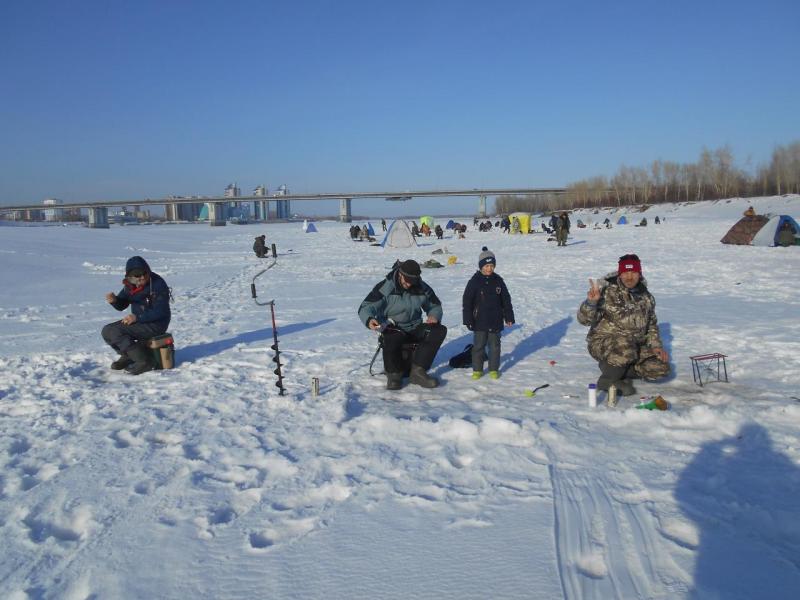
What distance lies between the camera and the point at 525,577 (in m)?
2.71

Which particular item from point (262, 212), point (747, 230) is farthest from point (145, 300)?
point (262, 212)

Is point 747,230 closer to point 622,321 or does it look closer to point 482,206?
point 622,321

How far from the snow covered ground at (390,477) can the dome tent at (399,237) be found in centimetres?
2140

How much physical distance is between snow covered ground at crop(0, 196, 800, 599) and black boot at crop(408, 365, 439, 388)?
0.12m

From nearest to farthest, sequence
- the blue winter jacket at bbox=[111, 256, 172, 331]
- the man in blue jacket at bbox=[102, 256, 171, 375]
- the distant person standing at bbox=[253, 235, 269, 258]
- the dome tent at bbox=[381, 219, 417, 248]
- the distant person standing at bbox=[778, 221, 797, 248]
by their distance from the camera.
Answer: the man in blue jacket at bbox=[102, 256, 171, 375], the blue winter jacket at bbox=[111, 256, 172, 331], the distant person standing at bbox=[778, 221, 797, 248], the distant person standing at bbox=[253, 235, 269, 258], the dome tent at bbox=[381, 219, 417, 248]

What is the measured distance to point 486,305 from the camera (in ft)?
20.2

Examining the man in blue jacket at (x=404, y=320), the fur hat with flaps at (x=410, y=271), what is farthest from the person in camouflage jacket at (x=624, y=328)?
the fur hat with flaps at (x=410, y=271)

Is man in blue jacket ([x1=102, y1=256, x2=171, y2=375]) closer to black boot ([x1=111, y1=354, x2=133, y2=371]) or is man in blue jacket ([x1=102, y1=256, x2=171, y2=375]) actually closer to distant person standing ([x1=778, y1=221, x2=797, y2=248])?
black boot ([x1=111, y1=354, x2=133, y2=371])

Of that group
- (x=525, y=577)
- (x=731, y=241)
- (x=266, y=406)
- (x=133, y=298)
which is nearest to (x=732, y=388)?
(x=525, y=577)

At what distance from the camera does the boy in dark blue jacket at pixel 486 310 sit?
6148mm

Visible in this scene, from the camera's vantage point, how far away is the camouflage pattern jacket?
5.55m

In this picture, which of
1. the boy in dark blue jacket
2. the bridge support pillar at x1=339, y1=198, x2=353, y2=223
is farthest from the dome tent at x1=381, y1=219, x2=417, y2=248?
the bridge support pillar at x1=339, y1=198, x2=353, y2=223

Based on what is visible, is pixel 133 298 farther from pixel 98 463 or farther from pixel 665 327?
pixel 665 327

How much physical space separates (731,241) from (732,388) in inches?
832
